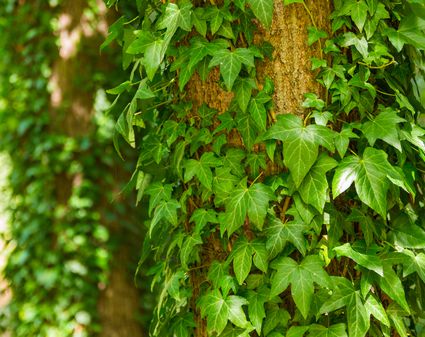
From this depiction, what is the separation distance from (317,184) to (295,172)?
0.21 feet

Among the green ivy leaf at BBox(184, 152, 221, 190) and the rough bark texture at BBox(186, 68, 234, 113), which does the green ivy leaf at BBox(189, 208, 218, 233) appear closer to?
the green ivy leaf at BBox(184, 152, 221, 190)

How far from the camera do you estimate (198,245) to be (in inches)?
63.2

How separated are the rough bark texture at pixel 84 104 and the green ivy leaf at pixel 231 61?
2.42 m

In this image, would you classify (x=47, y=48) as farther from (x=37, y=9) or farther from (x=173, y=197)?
(x=173, y=197)

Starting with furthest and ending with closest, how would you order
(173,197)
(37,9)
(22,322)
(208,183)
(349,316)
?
(37,9)
(22,322)
(173,197)
(208,183)
(349,316)

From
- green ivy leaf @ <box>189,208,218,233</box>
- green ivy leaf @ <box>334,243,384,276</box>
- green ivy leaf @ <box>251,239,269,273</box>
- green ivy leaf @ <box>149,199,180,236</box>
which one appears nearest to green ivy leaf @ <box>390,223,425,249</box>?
green ivy leaf @ <box>334,243,384,276</box>

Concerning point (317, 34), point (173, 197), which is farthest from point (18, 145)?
point (317, 34)

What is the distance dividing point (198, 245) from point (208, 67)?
47cm

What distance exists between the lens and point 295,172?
1409 millimetres

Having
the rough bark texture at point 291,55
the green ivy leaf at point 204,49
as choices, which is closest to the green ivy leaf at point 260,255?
the rough bark texture at point 291,55

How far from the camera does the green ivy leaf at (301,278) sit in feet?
4.53

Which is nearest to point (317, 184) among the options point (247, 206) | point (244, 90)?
point (247, 206)

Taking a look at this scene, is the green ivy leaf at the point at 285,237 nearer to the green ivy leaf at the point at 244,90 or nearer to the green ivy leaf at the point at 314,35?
the green ivy leaf at the point at 244,90

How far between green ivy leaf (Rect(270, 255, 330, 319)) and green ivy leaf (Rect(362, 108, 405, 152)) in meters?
0.32
